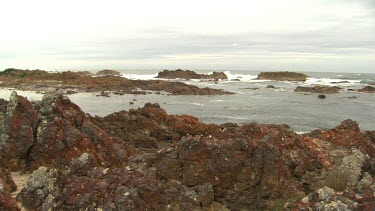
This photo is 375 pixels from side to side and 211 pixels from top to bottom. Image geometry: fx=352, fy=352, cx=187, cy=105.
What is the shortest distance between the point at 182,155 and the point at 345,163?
4352 mm

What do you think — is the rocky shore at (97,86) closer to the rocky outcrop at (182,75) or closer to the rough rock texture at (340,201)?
the rocky outcrop at (182,75)

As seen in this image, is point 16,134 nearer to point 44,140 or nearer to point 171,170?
point 44,140

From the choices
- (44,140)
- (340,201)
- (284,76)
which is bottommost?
(44,140)

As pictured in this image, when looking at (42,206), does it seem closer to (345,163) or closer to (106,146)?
(106,146)

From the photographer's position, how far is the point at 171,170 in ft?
25.7

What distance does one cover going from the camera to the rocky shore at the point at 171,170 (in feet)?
20.8

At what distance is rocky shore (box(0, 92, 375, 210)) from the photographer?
6.33 metres

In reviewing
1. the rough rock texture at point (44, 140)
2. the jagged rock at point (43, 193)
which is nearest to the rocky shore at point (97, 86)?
the rough rock texture at point (44, 140)

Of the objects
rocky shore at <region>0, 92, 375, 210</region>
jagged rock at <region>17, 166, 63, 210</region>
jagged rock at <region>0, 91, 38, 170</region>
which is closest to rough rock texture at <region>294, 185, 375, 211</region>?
rocky shore at <region>0, 92, 375, 210</region>

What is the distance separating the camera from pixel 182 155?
26.4ft

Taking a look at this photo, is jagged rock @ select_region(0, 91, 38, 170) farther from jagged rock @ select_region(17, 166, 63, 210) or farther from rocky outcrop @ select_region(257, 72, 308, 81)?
rocky outcrop @ select_region(257, 72, 308, 81)

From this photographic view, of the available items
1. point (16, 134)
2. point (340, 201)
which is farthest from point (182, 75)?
point (340, 201)

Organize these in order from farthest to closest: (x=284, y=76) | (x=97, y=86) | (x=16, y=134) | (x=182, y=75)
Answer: (x=182, y=75)
(x=284, y=76)
(x=97, y=86)
(x=16, y=134)

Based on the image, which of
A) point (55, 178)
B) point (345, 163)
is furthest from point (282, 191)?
point (55, 178)
